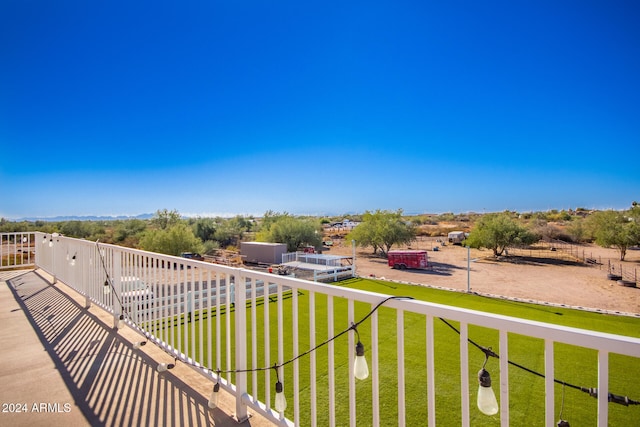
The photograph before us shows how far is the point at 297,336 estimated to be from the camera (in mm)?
1418

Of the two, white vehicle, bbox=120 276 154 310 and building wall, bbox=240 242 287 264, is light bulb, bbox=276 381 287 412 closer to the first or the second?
white vehicle, bbox=120 276 154 310

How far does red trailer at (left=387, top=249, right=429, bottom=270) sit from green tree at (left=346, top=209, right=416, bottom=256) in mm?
5094

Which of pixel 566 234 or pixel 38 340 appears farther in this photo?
pixel 566 234

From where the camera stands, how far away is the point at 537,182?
50.2 m

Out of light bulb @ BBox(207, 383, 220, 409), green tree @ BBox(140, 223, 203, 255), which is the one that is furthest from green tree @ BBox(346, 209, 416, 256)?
light bulb @ BBox(207, 383, 220, 409)

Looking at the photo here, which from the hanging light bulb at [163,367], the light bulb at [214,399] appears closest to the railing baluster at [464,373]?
the light bulb at [214,399]

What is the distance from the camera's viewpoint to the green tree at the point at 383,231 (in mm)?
21766

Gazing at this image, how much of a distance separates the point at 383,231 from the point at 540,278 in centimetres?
977

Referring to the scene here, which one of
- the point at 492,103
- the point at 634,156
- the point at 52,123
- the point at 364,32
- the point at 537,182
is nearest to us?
the point at 364,32

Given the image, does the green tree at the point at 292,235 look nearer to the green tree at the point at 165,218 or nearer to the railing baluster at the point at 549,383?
the green tree at the point at 165,218

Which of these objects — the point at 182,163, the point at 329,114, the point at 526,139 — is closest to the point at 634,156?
the point at 526,139

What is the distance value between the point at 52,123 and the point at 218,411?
14.6 m

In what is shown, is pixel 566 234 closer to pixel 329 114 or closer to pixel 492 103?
pixel 492 103

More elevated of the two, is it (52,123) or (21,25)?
(21,25)
